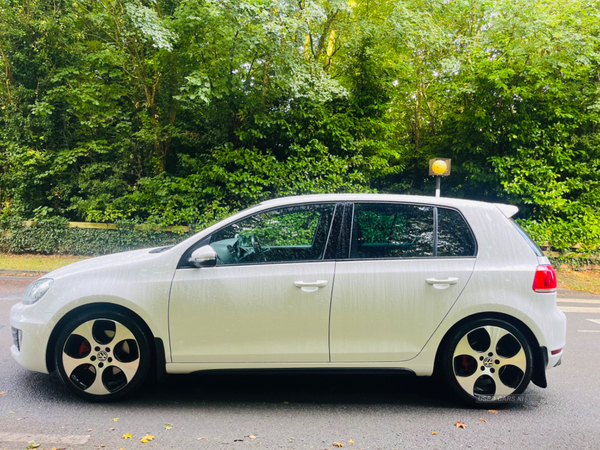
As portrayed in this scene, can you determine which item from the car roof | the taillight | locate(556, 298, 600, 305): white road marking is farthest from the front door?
locate(556, 298, 600, 305): white road marking

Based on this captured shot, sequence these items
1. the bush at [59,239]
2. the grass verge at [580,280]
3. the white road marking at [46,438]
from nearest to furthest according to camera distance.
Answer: the white road marking at [46,438], the grass verge at [580,280], the bush at [59,239]

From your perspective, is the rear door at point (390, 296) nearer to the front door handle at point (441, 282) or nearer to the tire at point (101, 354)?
the front door handle at point (441, 282)

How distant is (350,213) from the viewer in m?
3.84

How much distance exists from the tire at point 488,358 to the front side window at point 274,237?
53.1 inches

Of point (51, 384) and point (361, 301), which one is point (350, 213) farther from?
point (51, 384)

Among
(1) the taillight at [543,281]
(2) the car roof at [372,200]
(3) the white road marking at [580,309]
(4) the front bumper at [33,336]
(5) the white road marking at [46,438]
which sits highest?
(2) the car roof at [372,200]

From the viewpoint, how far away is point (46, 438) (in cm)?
307

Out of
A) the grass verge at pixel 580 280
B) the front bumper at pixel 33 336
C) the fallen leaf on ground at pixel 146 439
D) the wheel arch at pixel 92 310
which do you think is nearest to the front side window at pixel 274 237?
the wheel arch at pixel 92 310

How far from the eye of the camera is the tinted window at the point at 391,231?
375 centimetres

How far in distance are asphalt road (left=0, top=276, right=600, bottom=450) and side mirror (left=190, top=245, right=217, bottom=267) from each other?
3.81ft

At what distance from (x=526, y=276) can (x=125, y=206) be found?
12677 millimetres

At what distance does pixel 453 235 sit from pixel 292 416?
6.47ft

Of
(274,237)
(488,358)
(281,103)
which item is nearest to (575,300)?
(488,358)

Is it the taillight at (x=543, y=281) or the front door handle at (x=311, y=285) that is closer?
the front door handle at (x=311, y=285)
